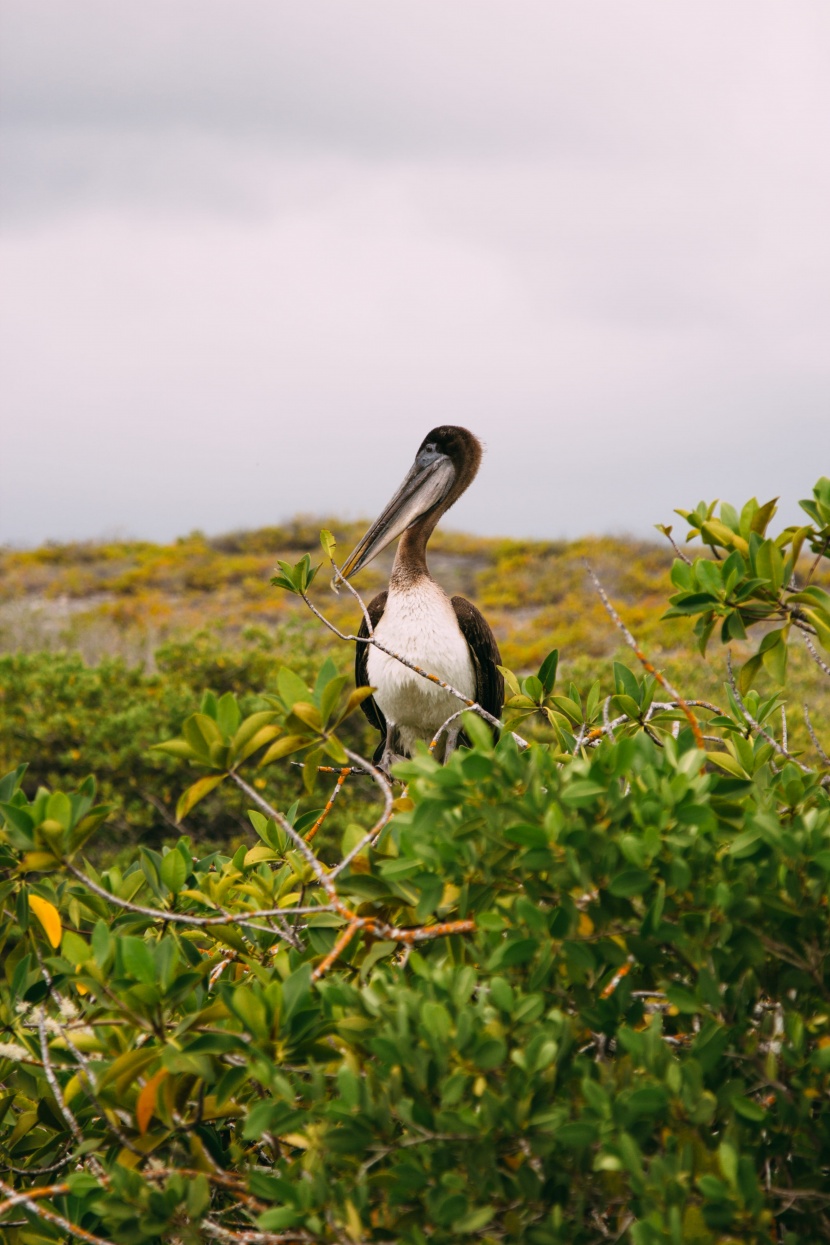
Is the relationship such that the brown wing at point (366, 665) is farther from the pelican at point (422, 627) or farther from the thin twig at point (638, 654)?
the thin twig at point (638, 654)

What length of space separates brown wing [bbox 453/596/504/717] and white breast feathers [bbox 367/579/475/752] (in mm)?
53

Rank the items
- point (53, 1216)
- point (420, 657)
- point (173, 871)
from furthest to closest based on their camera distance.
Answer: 1. point (420, 657)
2. point (173, 871)
3. point (53, 1216)

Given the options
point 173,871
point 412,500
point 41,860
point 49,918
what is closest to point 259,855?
point 173,871

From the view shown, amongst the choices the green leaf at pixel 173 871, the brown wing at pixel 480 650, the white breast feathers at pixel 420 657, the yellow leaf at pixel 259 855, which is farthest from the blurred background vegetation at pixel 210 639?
the yellow leaf at pixel 259 855

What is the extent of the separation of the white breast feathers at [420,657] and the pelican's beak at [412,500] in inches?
19.2

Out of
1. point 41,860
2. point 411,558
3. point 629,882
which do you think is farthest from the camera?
point 411,558

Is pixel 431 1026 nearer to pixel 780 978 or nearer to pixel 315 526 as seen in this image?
pixel 780 978

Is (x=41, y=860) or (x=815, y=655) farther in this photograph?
(x=815, y=655)

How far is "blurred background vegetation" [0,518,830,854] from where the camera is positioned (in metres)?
8.58

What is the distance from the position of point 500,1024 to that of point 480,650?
3404 mm

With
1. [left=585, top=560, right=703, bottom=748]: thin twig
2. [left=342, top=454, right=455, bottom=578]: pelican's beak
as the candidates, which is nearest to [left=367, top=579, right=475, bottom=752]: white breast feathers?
[left=342, top=454, right=455, bottom=578]: pelican's beak

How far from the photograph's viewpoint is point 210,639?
10.2 m

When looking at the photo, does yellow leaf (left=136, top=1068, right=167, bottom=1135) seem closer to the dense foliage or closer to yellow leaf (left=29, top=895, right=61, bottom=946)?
the dense foliage

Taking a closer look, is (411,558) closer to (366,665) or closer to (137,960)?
(366,665)
